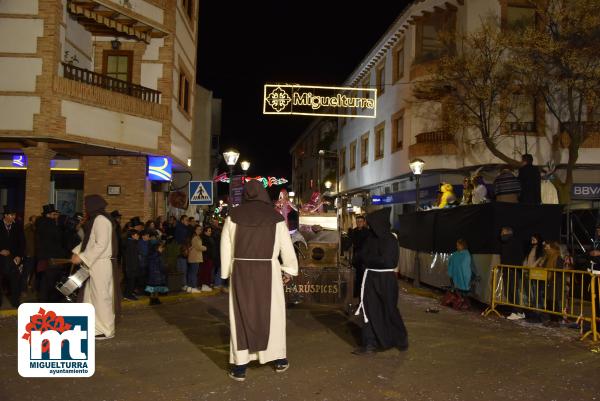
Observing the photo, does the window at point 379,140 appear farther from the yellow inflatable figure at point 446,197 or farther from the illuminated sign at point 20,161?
the illuminated sign at point 20,161

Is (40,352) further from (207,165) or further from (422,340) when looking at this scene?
(207,165)

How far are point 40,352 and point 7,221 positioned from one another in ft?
23.7

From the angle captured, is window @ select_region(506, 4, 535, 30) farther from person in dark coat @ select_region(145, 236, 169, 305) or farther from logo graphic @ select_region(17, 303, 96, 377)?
logo graphic @ select_region(17, 303, 96, 377)

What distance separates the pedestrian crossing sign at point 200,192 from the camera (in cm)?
1783

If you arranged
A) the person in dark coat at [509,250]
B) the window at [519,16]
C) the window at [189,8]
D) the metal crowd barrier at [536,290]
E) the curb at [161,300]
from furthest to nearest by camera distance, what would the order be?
1. the window at [519,16]
2. the window at [189,8]
3. the person in dark coat at [509,250]
4. the curb at [161,300]
5. the metal crowd barrier at [536,290]

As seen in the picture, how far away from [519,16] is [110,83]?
17.1 m

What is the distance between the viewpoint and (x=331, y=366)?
24.4 feet

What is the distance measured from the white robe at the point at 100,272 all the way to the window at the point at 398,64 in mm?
23845

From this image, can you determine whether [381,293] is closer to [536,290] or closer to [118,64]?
[536,290]

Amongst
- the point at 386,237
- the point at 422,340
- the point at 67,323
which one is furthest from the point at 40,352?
the point at 422,340

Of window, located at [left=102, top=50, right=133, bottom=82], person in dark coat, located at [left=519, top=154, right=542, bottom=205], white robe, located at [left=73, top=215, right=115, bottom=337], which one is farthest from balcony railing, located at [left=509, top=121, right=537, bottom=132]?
white robe, located at [left=73, top=215, right=115, bottom=337]

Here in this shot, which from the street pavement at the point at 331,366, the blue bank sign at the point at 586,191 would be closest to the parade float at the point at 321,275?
the street pavement at the point at 331,366

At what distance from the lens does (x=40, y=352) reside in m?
5.58

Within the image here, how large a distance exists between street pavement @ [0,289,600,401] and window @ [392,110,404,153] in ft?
65.9
